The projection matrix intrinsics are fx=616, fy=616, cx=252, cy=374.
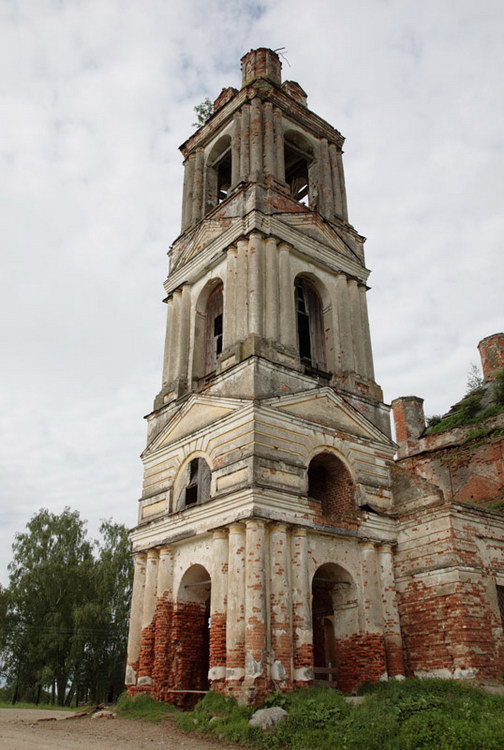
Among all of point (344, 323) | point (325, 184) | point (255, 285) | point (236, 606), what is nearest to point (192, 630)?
point (236, 606)

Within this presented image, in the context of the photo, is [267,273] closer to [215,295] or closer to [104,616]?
[215,295]

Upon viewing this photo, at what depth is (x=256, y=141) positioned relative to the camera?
18.5 meters

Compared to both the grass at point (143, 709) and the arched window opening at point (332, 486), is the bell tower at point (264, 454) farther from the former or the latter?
the grass at point (143, 709)

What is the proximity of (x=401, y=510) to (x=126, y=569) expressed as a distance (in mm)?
17526

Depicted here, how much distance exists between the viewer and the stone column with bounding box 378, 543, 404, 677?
42.9ft

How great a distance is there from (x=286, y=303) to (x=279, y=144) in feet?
20.0

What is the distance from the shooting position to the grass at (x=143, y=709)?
492 inches

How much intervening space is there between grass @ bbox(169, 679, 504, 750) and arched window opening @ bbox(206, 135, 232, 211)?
1480cm

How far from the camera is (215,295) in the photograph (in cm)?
1845

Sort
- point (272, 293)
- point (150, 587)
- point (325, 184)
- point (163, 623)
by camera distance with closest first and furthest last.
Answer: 1. point (163, 623)
2. point (150, 587)
3. point (272, 293)
4. point (325, 184)

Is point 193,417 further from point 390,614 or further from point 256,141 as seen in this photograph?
point 256,141

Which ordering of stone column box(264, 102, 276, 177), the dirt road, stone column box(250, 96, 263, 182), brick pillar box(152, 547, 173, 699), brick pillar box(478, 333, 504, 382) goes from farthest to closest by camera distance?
1. brick pillar box(478, 333, 504, 382)
2. stone column box(264, 102, 276, 177)
3. stone column box(250, 96, 263, 182)
4. brick pillar box(152, 547, 173, 699)
5. the dirt road

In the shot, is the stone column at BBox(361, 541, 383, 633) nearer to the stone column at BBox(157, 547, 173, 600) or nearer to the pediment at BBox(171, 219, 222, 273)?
the stone column at BBox(157, 547, 173, 600)

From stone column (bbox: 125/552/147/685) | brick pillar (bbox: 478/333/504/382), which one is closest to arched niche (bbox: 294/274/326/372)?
stone column (bbox: 125/552/147/685)
